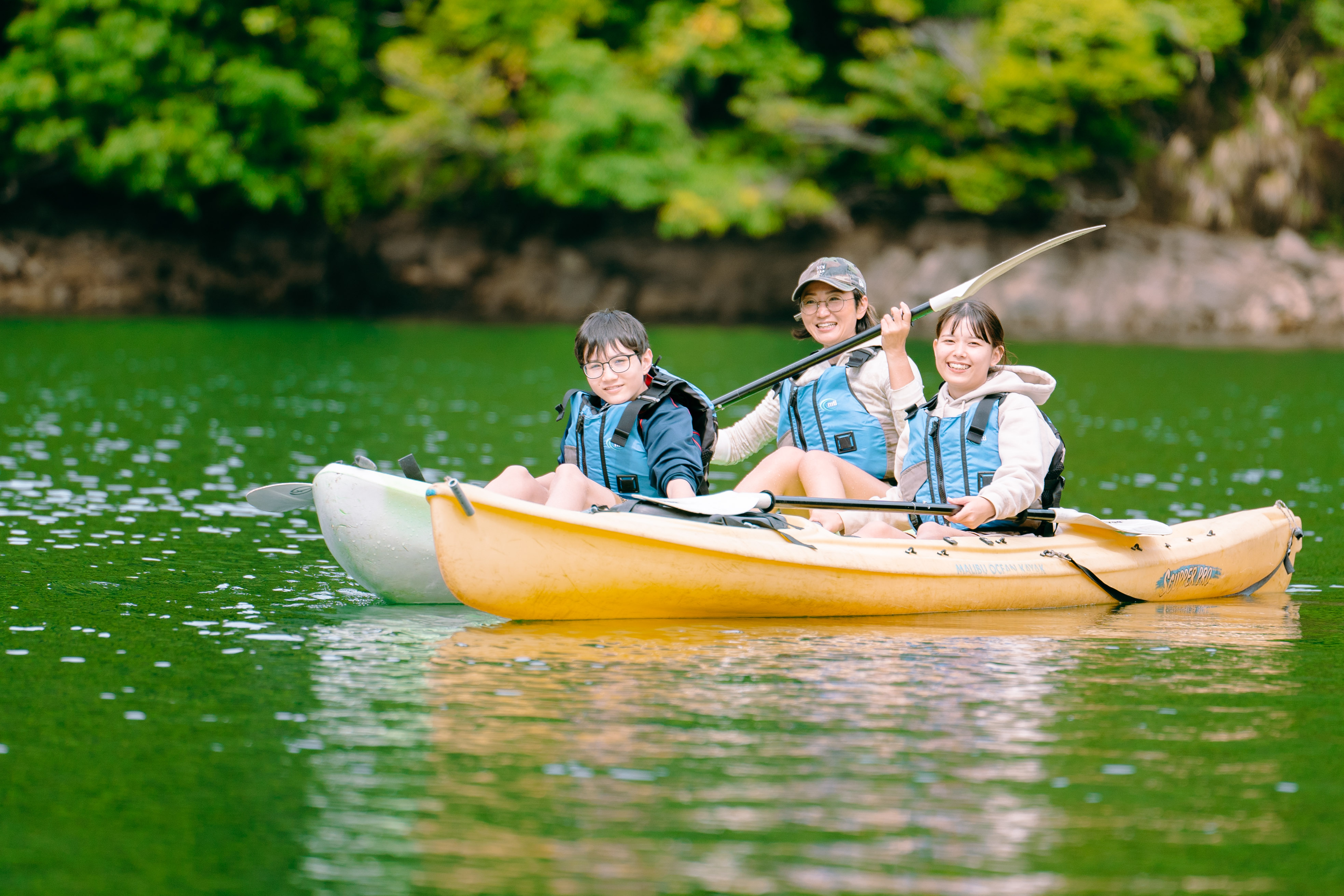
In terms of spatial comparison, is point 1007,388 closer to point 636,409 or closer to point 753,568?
point 753,568

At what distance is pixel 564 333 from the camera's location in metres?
25.7

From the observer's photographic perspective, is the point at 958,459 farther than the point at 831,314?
No

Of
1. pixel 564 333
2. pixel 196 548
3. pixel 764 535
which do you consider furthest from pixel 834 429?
pixel 564 333

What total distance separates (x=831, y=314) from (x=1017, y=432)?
1.03 metres

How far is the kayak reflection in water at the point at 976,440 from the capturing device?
226 inches

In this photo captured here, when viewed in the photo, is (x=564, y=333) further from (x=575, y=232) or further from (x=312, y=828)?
(x=312, y=828)

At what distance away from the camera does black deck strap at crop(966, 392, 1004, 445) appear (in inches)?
229

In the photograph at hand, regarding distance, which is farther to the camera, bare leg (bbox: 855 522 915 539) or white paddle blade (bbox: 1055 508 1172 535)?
bare leg (bbox: 855 522 915 539)

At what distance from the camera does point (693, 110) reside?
29000 millimetres

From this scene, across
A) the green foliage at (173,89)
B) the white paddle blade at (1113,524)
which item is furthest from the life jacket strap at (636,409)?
the green foliage at (173,89)

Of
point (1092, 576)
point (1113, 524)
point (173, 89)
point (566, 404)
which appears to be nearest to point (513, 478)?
point (566, 404)

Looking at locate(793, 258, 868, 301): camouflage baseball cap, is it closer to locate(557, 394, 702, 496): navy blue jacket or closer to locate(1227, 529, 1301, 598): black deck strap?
locate(557, 394, 702, 496): navy blue jacket

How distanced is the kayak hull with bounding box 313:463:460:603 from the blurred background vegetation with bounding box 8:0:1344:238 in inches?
840

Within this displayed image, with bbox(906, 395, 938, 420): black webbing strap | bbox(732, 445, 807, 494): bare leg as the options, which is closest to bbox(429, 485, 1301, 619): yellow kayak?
bbox(732, 445, 807, 494): bare leg
